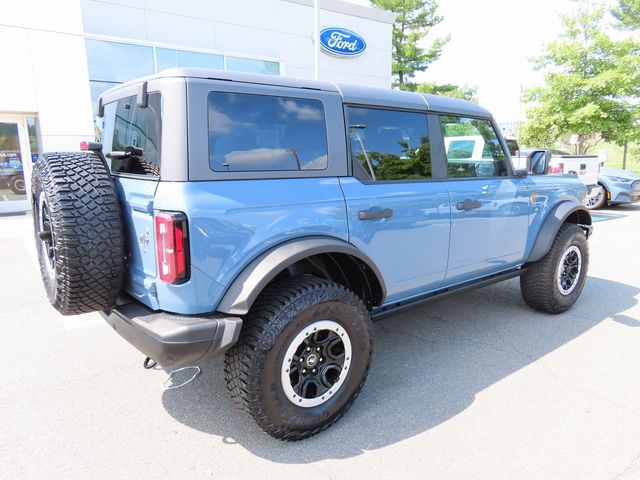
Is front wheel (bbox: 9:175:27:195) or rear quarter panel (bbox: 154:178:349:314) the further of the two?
front wheel (bbox: 9:175:27:195)

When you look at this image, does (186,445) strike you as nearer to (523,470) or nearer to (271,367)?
(271,367)

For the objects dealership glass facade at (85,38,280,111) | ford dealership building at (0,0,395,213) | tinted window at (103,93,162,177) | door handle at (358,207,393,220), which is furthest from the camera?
dealership glass facade at (85,38,280,111)

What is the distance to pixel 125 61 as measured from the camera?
11.5 m

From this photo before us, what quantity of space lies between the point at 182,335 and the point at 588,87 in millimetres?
16888

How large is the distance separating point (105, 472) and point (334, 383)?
128cm

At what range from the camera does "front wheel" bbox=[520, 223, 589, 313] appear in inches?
163

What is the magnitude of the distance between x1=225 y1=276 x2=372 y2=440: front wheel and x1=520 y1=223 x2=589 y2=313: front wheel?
227 cm

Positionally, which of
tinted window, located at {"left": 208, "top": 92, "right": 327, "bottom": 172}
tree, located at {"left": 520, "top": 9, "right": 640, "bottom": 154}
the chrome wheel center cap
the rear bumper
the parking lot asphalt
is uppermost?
tree, located at {"left": 520, "top": 9, "right": 640, "bottom": 154}

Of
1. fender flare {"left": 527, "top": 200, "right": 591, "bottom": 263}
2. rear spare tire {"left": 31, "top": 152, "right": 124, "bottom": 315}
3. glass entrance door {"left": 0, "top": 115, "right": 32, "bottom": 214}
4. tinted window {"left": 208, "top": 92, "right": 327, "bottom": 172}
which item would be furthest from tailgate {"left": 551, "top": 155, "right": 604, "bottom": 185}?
glass entrance door {"left": 0, "top": 115, "right": 32, "bottom": 214}

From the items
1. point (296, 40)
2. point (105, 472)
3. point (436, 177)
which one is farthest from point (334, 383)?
point (296, 40)

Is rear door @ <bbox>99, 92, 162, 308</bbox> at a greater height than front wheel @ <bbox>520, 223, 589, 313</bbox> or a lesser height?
greater

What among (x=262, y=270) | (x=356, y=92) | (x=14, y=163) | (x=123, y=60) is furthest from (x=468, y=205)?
(x=14, y=163)

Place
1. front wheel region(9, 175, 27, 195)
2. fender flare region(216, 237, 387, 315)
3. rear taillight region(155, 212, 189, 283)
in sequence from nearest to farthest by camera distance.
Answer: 1. rear taillight region(155, 212, 189, 283)
2. fender flare region(216, 237, 387, 315)
3. front wheel region(9, 175, 27, 195)

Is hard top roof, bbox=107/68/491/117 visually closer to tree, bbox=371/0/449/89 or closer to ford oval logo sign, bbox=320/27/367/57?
ford oval logo sign, bbox=320/27/367/57
